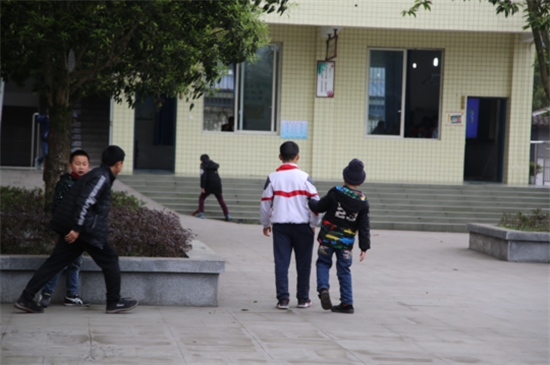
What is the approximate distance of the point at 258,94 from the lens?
23.5 meters

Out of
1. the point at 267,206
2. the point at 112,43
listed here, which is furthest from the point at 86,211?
the point at 112,43

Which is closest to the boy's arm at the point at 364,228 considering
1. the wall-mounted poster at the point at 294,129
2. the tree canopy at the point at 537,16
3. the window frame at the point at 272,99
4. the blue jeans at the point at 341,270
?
the blue jeans at the point at 341,270

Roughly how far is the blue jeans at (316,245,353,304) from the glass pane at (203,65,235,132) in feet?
51.6

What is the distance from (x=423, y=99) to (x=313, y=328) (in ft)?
59.0

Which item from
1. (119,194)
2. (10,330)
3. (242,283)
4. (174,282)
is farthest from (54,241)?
(119,194)

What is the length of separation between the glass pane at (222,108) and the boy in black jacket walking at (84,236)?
16.2m

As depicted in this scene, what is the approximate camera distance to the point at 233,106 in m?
23.5

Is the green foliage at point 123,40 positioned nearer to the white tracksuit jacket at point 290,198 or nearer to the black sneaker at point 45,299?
the white tracksuit jacket at point 290,198

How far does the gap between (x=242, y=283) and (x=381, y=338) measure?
10.6 ft

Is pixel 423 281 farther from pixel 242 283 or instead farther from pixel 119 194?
pixel 119 194

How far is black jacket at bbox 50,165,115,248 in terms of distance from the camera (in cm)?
688

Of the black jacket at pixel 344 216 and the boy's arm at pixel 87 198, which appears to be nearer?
the boy's arm at pixel 87 198

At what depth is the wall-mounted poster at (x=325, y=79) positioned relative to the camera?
23.0m

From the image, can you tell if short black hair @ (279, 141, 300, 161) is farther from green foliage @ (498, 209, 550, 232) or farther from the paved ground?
green foliage @ (498, 209, 550, 232)
